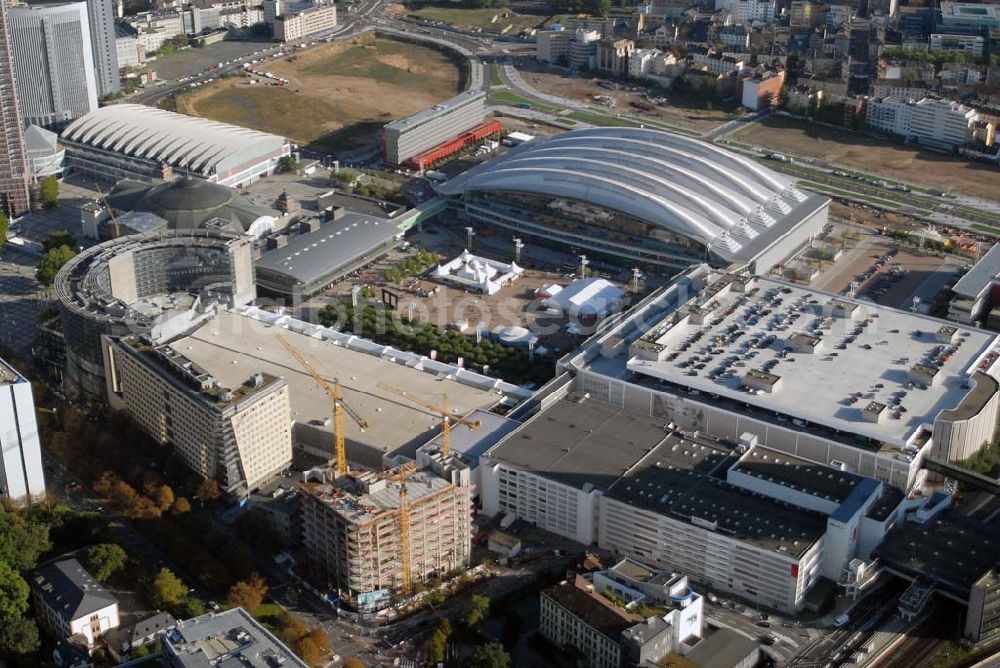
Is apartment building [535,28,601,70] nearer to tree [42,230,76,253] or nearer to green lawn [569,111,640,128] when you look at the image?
green lawn [569,111,640,128]

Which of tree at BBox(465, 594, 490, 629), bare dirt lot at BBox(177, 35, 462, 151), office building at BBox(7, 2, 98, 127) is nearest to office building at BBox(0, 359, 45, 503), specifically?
tree at BBox(465, 594, 490, 629)

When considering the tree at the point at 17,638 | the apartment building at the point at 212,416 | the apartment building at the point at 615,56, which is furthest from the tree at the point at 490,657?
the apartment building at the point at 615,56

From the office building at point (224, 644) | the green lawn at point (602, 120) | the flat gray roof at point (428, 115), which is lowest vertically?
the office building at point (224, 644)

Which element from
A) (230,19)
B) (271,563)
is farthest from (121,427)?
(230,19)

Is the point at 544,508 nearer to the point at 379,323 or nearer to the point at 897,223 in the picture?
the point at 379,323

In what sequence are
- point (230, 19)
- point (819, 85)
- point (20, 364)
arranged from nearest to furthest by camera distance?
point (20, 364) < point (819, 85) < point (230, 19)

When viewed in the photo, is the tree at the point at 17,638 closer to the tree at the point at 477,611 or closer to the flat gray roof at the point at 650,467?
the tree at the point at 477,611
